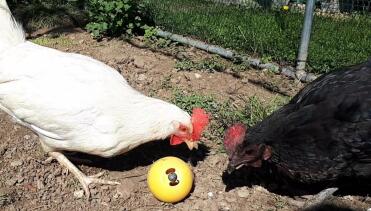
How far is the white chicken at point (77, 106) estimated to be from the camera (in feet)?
10.1

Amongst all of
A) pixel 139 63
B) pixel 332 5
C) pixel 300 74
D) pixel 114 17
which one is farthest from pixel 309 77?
pixel 114 17

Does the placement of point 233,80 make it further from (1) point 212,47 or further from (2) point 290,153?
(2) point 290,153

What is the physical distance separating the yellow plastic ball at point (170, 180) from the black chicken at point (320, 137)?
0.34m

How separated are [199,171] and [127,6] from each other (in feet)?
9.37

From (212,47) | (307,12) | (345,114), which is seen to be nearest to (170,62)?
(212,47)

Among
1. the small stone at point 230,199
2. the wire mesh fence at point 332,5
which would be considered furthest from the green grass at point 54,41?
the small stone at point 230,199

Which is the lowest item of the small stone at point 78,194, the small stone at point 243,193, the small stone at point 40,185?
the small stone at point 78,194

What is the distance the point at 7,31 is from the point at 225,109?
6.53 ft

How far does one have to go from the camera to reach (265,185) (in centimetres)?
350

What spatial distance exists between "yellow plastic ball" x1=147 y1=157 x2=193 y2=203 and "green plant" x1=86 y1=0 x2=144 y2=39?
9.74 feet

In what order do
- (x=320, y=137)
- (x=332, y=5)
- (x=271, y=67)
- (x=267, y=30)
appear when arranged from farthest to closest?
(x=267, y=30)
(x=332, y=5)
(x=271, y=67)
(x=320, y=137)

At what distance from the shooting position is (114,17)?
5695 millimetres

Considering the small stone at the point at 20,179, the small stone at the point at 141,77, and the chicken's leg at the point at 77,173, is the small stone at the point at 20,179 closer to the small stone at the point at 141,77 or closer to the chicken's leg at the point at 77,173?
the chicken's leg at the point at 77,173

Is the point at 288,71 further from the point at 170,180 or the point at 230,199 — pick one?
the point at 170,180
